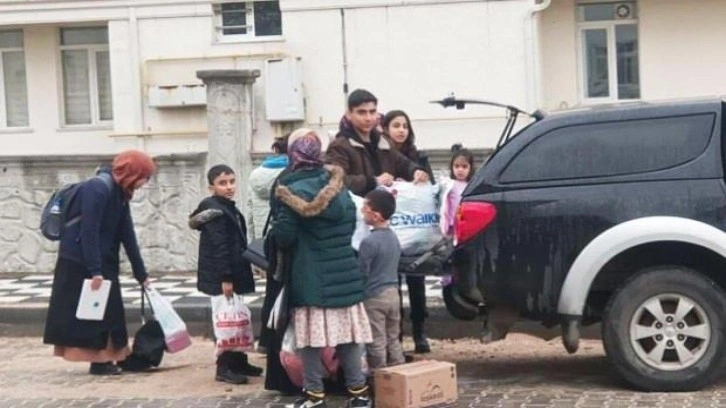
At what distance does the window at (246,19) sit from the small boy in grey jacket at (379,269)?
11797 millimetres

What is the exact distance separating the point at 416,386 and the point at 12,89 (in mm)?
15145

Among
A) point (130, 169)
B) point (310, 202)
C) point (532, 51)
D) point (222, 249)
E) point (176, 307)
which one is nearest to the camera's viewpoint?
point (310, 202)

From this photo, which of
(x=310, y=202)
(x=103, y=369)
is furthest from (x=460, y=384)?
(x=103, y=369)

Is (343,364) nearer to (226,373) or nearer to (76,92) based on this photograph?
(226,373)

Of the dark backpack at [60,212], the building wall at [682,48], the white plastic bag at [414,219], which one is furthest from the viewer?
the building wall at [682,48]

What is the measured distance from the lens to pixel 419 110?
1898cm

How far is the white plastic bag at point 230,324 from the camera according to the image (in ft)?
31.1

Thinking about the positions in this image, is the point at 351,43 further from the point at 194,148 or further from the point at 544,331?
the point at 544,331

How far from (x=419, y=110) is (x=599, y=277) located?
10526 mm

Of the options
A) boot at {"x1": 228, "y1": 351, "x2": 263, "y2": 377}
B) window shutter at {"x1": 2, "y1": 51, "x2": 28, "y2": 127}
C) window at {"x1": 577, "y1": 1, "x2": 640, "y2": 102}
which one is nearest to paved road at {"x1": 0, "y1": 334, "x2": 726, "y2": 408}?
boot at {"x1": 228, "y1": 351, "x2": 263, "y2": 377}

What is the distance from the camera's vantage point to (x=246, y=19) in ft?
66.2

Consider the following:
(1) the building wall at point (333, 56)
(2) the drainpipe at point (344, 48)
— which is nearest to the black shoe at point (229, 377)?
(1) the building wall at point (333, 56)

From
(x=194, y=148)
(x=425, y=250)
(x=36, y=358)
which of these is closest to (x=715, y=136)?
(x=425, y=250)

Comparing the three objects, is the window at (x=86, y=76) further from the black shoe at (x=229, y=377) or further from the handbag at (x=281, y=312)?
the handbag at (x=281, y=312)
